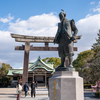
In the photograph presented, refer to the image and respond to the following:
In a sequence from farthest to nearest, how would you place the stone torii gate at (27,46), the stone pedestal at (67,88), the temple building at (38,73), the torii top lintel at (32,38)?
the temple building at (38,73) → the torii top lintel at (32,38) → the stone torii gate at (27,46) → the stone pedestal at (67,88)

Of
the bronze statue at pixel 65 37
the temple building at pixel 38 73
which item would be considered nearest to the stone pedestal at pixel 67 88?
the bronze statue at pixel 65 37

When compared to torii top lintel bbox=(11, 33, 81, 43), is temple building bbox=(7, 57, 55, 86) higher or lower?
lower

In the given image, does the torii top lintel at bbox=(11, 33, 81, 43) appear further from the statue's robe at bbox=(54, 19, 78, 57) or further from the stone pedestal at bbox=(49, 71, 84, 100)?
the stone pedestal at bbox=(49, 71, 84, 100)

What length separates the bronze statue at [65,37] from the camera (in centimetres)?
504

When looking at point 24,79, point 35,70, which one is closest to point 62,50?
point 24,79

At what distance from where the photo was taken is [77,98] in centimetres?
429

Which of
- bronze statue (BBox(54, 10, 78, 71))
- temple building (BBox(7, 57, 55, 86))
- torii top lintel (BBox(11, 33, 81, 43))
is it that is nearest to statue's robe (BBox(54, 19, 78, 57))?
bronze statue (BBox(54, 10, 78, 71))

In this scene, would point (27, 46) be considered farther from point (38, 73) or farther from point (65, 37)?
point (38, 73)

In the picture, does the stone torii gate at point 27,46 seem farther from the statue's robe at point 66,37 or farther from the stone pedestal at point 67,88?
the stone pedestal at point 67,88

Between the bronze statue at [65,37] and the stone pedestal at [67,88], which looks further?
the bronze statue at [65,37]

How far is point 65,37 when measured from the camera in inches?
201

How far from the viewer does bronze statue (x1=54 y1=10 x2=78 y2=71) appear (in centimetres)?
504

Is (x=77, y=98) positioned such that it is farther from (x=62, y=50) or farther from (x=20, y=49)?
(x=20, y=49)

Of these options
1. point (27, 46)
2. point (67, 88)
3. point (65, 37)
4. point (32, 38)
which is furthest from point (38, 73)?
point (67, 88)
